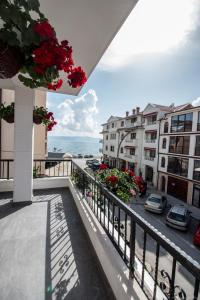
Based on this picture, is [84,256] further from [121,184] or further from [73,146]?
[73,146]

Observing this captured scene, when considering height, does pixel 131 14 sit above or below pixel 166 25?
below

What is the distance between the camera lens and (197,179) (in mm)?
11586

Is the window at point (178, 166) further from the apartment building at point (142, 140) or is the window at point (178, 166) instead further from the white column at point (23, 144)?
the white column at point (23, 144)

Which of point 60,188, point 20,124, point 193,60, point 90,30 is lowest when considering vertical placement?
point 60,188

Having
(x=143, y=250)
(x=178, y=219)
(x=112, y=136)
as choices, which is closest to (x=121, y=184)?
(x=143, y=250)

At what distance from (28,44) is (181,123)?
1419 cm

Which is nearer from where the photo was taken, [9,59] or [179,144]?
[9,59]

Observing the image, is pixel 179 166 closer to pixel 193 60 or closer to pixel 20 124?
pixel 193 60

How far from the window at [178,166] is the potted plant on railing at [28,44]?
1355cm

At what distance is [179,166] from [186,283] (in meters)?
10.0

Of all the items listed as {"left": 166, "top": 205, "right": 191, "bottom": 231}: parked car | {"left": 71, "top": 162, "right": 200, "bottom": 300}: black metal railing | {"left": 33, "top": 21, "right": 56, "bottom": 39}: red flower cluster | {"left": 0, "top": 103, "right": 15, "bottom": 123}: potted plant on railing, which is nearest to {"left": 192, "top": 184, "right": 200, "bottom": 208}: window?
{"left": 166, "top": 205, "right": 191, "bottom": 231}: parked car

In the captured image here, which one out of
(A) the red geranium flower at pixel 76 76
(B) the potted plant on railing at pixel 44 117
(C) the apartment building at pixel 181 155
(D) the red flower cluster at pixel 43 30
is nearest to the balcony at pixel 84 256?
(A) the red geranium flower at pixel 76 76

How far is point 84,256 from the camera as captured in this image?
1.86 metres

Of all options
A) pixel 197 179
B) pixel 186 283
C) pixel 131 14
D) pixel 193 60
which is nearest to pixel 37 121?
pixel 131 14
